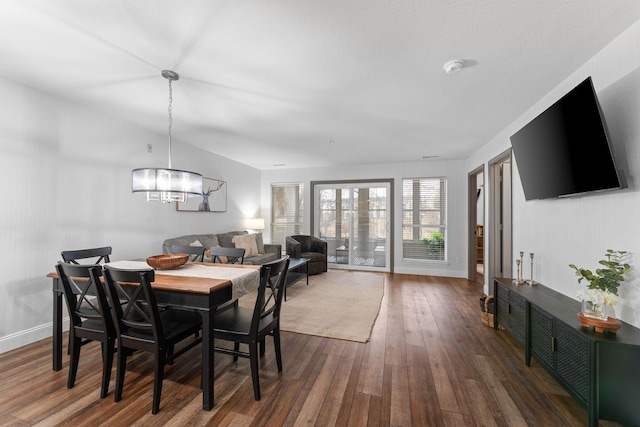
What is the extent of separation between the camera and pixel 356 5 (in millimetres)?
1501

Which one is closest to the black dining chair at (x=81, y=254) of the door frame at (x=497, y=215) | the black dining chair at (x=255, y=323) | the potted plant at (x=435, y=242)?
the black dining chair at (x=255, y=323)

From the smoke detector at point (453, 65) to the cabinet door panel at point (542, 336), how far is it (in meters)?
2.00

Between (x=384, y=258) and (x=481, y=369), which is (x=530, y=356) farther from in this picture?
(x=384, y=258)

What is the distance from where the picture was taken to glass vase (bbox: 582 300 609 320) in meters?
1.61

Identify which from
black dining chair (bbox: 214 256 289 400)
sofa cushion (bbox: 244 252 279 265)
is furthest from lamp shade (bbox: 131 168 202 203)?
sofa cushion (bbox: 244 252 279 265)

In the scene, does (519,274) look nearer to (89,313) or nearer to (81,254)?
(89,313)

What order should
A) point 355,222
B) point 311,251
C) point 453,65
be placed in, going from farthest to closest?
1. point 355,222
2. point 311,251
3. point 453,65

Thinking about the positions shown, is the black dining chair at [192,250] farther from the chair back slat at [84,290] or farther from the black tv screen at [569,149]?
the black tv screen at [569,149]

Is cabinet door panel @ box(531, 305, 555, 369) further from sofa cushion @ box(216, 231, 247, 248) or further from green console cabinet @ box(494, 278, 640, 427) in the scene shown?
sofa cushion @ box(216, 231, 247, 248)

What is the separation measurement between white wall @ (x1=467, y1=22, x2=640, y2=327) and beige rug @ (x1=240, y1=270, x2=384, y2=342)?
1917 mm

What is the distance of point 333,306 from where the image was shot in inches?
143

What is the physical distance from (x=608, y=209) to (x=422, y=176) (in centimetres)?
395

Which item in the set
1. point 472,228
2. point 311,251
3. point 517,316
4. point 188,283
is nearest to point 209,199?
point 311,251

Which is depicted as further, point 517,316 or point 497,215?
point 497,215
